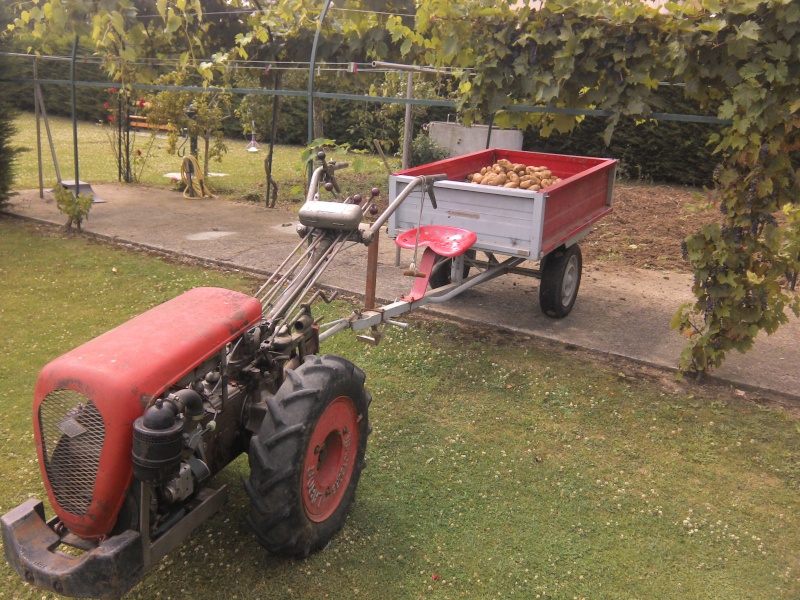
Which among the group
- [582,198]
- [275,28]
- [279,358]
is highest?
[275,28]

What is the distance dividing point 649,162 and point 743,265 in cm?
973

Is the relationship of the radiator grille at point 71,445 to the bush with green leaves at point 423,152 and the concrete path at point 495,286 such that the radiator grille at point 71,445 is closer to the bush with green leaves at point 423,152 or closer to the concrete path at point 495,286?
the concrete path at point 495,286

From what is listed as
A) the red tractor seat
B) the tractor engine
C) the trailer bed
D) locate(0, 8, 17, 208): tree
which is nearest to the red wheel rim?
the tractor engine

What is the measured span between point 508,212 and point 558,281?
1.01m

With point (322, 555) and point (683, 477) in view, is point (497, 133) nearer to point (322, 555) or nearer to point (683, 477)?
point (683, 477)

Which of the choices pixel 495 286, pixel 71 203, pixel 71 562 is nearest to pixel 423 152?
pixel 495 286

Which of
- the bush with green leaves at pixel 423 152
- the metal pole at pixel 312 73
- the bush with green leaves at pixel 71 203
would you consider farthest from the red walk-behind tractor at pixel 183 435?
the bush with green leaves at pixel 423 152

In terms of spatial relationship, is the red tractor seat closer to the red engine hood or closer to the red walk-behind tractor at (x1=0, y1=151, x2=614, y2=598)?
the red walk-behind tractor at (x1=0, y1=151, x2=614, y2=598)

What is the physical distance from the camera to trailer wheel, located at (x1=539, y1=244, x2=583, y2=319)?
5918mm

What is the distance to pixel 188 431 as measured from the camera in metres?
2.54

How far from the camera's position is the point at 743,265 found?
4695mm

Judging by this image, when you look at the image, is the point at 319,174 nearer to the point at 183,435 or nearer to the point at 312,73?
the point at 183,435

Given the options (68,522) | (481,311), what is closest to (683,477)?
(481,311)

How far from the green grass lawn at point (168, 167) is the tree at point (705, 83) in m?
4.35
